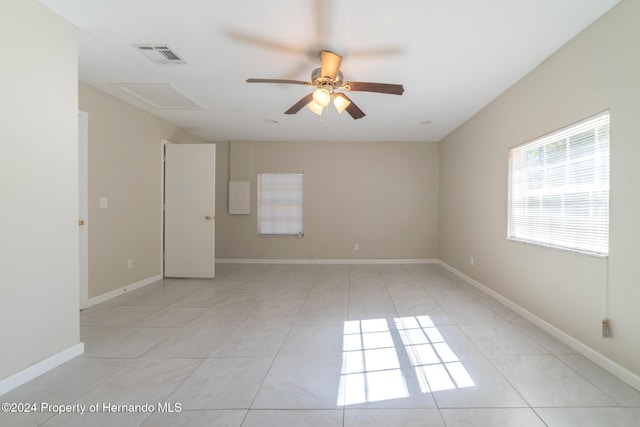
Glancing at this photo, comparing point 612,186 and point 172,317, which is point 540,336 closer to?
point 612,186

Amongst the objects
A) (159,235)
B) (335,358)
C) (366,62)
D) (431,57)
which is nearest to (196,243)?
(159,235)

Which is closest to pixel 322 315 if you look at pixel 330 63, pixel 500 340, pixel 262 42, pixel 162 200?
pixel 500 340

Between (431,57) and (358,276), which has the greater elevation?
(431,57)

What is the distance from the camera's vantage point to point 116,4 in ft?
6.58

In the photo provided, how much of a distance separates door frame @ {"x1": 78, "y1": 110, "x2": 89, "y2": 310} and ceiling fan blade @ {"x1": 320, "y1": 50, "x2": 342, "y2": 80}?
9.29ft

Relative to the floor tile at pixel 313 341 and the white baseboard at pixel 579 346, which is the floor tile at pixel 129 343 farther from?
the white baseboard at pixel 579 346

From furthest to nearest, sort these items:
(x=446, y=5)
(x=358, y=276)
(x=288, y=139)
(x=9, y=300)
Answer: (x=288, y=139) → (x=358, y=276) → (x=446, y=5) → (x=9, y=300)

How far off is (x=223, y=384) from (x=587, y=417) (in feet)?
6.94

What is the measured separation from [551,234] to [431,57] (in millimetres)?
2024

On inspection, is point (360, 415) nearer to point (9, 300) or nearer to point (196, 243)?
point (9, 300)

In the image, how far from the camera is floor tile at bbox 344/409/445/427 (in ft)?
4.96

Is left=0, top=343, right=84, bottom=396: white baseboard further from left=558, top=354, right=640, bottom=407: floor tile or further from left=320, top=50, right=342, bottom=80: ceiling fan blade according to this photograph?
left=558, top=354, right=640, bottom=407: floor tile

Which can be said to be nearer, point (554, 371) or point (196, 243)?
point (554, 371)

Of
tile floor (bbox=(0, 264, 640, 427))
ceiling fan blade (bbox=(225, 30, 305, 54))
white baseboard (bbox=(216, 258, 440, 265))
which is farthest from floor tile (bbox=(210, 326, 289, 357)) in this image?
white baseboard (bbox=(216, 258, 440, 265))
